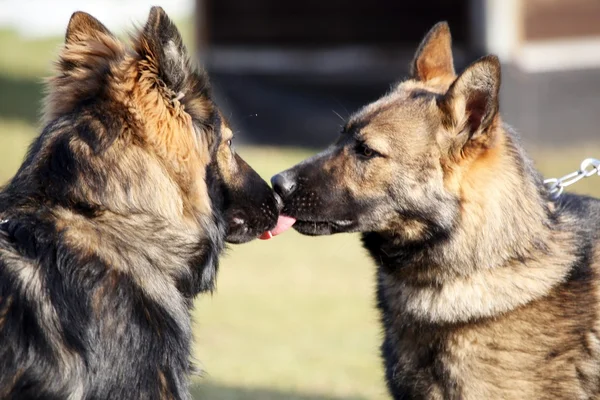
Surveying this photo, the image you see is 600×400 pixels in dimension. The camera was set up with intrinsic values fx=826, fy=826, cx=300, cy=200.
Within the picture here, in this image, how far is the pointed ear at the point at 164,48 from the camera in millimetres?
3734

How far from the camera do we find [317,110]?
20.5 m

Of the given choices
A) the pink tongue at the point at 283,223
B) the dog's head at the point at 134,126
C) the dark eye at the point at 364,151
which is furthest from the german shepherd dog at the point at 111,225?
the dark eye at the point at 364,151

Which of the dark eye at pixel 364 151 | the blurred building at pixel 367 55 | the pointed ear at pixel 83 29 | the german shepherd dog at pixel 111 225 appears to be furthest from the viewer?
the blurred building at pixel 367 55

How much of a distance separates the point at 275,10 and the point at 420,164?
58.0 feet

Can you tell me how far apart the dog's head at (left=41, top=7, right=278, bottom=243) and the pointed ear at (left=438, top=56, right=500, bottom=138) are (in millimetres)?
1344

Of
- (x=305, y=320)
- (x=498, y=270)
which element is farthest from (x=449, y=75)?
(x=305, y=320)

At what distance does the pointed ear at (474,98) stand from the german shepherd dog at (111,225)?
133cm

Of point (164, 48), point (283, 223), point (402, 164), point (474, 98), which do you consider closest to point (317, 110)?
point (283, 223)

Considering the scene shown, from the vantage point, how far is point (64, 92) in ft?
13.0

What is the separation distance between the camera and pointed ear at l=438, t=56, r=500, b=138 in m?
4.34

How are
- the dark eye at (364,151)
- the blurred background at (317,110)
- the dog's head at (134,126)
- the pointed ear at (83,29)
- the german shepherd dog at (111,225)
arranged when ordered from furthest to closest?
the blurred background at (317,110), the dark eye at (364,151), the pointed ear at (83,29), the dog's head at (134,126), the german shepherd dog at (111,225)

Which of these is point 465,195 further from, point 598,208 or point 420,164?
point 598,208

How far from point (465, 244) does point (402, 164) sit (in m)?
0.59

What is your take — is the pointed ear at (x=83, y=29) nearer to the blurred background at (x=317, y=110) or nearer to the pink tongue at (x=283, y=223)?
the blurred background at (x=317, y=110)
